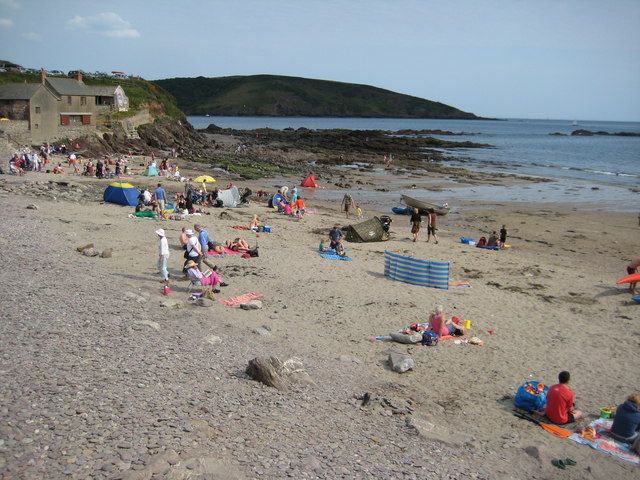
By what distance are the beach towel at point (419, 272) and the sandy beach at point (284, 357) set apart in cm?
29

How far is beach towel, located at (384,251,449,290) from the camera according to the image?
15539 millimetres

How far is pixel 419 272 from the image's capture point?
15.7 meters

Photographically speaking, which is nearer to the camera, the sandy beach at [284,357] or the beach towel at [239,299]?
the sandy beach at [284,357]

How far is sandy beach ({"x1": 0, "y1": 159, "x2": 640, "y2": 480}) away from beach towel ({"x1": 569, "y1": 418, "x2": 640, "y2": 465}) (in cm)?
16

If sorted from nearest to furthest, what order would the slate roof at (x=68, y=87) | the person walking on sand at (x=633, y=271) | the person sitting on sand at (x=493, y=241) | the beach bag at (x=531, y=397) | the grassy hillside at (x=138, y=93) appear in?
1. the beach bag at (x=531, y=397)
2. the person walking on sand at (x=633, y=271)
3. the person sitting on sand at (x=493, y=241)
4. the slate roof at (x=68, y=87)
5. the grassy hillside at (x=138, y=93)

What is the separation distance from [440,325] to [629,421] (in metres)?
4.19

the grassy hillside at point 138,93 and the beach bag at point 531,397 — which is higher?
the grassy hillside at point 138,93

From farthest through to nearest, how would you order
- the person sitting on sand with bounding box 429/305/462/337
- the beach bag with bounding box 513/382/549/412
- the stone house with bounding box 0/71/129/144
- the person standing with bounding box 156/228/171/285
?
the stone house with bounding box 0/71/129/144
the person standing with bounding box 156/228/171/285
the person sitting on sand with bounding box 429/305/462/337
the beach bag with bounding box 513/382/549/412

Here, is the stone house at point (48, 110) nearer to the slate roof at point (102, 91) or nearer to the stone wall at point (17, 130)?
the stone wall at point (17, 130)

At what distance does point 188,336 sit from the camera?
10.2 m

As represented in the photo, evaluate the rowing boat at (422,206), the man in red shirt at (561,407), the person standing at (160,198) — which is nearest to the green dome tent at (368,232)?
the rowing boat at (422,206)

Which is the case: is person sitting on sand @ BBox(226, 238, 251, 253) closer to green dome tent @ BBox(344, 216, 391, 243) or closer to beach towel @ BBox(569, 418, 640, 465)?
green dome tent @ BBox(344, 216, 391, 243)

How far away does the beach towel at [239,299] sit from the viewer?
1293 cm

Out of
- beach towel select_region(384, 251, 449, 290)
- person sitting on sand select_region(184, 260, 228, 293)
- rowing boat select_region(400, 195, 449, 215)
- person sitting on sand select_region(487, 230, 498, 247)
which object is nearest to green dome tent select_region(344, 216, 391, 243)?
rowing boat select_region(400, 195, 449, 215)
